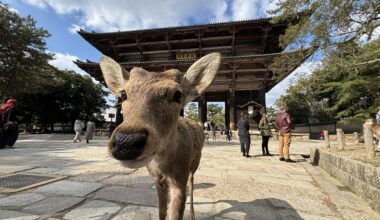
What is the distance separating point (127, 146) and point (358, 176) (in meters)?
4.65

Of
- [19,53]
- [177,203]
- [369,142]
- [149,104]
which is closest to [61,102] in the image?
[19,53]

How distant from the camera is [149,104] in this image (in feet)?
6.12

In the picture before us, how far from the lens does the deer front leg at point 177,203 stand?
7.27 feet

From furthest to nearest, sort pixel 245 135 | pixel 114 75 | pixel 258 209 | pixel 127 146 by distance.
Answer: pixel 245 135 < pixel 258 209 < pixel 114 75 < pixel 127 146

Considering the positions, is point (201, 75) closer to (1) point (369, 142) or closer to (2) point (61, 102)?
(1) point (369, 142)

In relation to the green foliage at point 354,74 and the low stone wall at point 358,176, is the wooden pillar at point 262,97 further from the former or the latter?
the low stone wall at point 358,176

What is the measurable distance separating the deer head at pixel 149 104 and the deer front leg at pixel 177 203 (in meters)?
0.44

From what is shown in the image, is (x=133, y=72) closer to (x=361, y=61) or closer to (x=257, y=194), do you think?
(x=257, y=194)

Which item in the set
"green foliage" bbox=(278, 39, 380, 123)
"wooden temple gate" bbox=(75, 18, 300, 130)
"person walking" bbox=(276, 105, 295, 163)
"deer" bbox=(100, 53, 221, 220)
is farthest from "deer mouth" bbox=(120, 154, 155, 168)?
"wooden temple gate" bbox=(75, 18, 300, 130)

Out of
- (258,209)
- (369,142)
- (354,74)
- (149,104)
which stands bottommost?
(258,209)

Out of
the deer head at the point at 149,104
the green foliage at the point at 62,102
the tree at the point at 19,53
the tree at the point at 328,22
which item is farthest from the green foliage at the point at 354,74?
the green foliage at the point at 62,102

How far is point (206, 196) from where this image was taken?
4.05m

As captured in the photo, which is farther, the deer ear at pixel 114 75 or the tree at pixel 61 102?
the tree at pixel 61 102

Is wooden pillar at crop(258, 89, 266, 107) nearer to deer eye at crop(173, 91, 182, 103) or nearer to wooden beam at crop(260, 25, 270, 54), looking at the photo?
wooden beam at crop(260, 25, 270, 54)
